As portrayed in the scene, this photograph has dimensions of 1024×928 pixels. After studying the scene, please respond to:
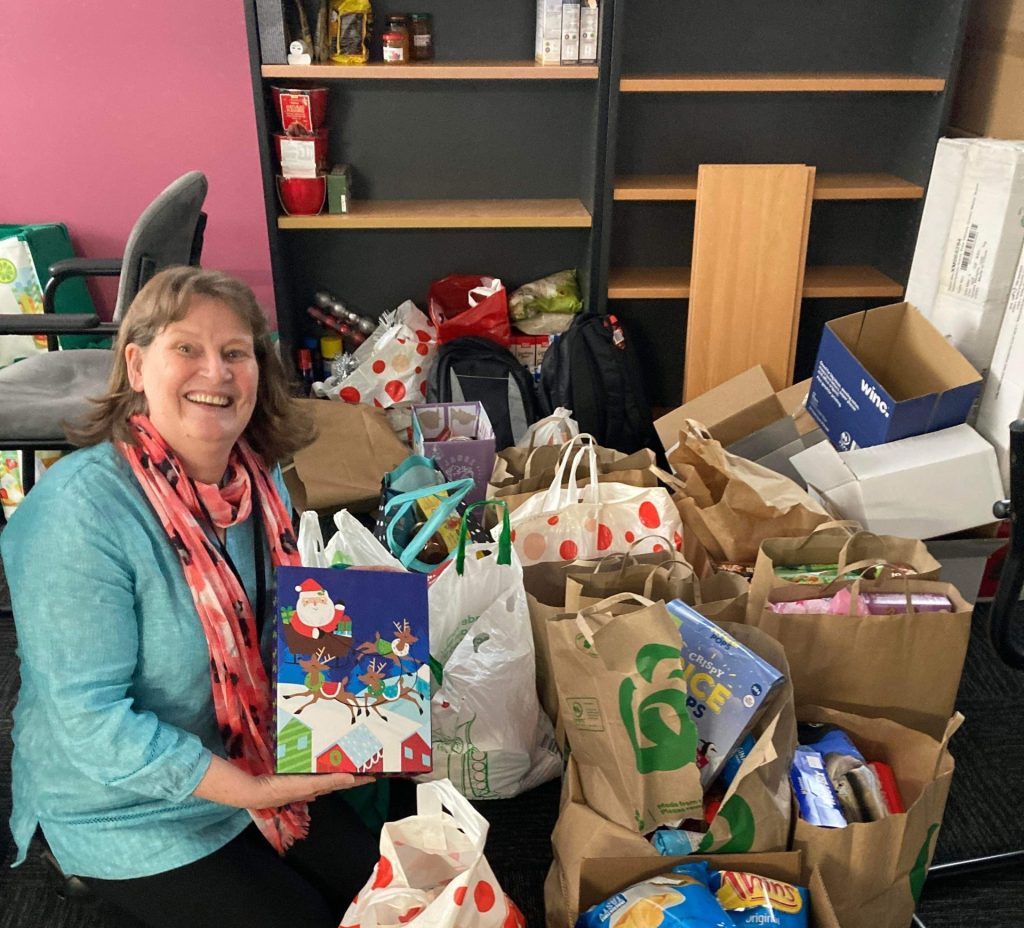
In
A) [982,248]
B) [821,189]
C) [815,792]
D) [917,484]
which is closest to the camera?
[815,792]

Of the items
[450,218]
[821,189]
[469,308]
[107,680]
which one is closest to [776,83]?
[821,189]

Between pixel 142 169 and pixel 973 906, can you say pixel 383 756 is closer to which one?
pixel 973 906

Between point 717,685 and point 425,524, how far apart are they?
2.10ft

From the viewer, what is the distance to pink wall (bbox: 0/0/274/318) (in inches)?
106

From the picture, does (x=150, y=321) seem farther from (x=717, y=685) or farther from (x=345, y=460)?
(x=345, y=460)

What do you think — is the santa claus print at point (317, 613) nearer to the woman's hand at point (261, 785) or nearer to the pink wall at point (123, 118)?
the woman's hand at point (261, 785)

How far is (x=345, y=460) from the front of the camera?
253 cm

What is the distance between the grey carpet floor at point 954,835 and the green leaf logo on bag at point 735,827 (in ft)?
1.42

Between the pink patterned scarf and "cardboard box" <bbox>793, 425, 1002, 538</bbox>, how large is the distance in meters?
1.33

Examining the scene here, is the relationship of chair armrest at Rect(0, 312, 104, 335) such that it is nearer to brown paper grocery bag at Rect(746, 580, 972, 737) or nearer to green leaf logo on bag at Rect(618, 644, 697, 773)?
green leaf logo on bag at Rect(618, 644, 697, 773)

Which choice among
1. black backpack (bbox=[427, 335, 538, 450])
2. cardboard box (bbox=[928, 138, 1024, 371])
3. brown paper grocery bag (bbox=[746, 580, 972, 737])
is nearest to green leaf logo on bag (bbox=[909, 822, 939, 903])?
brown paper grocery bag (bbox=[746, 580, 972, 737])

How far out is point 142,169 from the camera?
2.87 metres

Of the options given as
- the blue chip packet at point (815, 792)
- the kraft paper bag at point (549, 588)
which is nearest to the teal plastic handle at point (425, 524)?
the kraft paper bag at point (549, 588)

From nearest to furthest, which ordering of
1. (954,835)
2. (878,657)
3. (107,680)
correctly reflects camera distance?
1. (107,680)
2. (878,657)
3. (954,835)
